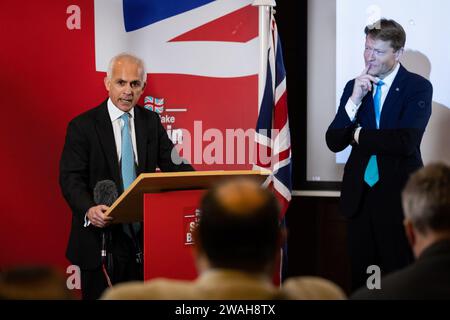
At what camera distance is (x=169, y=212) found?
393 cm

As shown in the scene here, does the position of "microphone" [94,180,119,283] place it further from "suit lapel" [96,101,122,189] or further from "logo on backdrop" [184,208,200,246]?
"logo on backdrop" [184,208,200,246]

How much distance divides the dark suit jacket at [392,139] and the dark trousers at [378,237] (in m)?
0.04

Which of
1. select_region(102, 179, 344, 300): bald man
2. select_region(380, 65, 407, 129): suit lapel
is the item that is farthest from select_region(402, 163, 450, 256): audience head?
select_region(380, 65, 407, 129): suit lapel

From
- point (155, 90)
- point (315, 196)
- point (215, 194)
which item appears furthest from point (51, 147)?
point (215, 194)

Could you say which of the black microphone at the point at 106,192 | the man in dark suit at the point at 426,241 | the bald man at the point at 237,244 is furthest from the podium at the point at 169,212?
the bald man at the point at 237,244

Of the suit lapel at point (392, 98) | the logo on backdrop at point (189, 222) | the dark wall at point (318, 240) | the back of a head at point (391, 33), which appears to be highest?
the back of a head at point (391, 33)

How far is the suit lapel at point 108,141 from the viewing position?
15.2 ft

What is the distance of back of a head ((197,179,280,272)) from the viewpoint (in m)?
1.80

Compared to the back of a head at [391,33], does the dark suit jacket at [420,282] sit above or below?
below

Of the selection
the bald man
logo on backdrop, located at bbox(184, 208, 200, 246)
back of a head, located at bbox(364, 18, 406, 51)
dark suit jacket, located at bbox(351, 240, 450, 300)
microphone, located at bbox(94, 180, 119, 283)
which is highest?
back of a head, located at bbox(364, 18, 406, 51)

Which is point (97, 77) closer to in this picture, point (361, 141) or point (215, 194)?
point (361, 141)

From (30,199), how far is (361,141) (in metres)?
2.56

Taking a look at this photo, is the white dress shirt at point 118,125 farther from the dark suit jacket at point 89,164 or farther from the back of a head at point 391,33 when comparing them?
the back of a head at point 391,33

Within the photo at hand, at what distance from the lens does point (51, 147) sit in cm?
604
